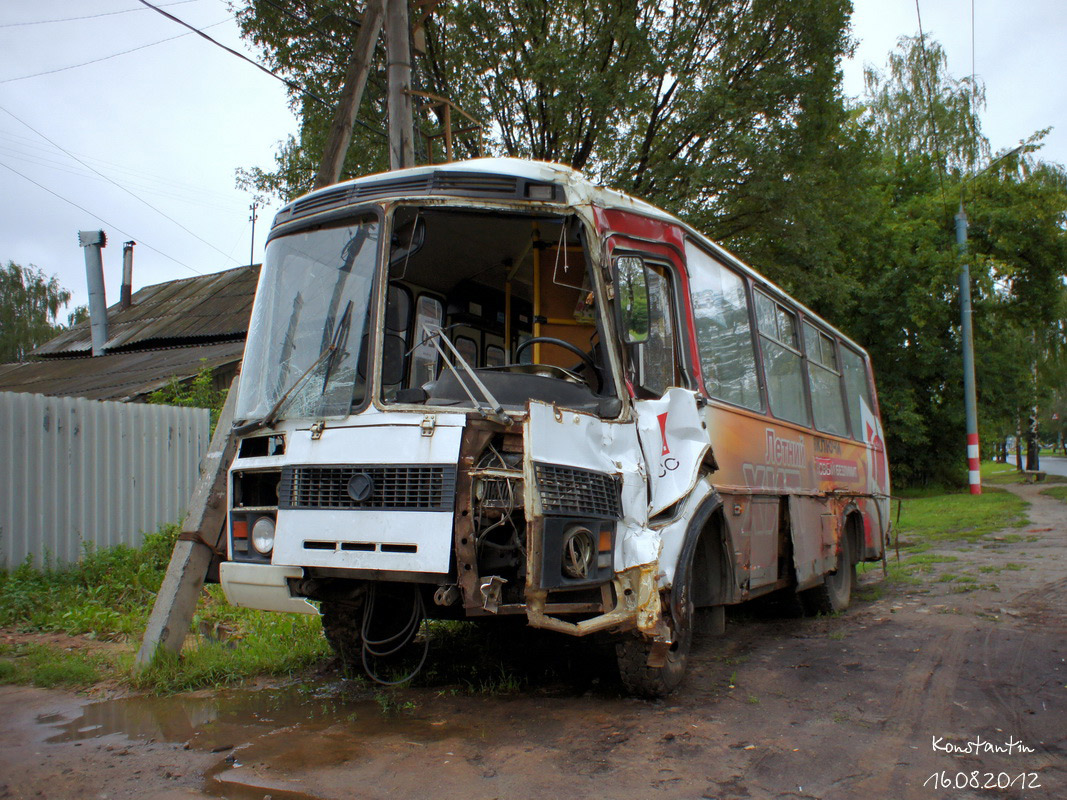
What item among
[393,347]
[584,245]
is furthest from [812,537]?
[393,347]

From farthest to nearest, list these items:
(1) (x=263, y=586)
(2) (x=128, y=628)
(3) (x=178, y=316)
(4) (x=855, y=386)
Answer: (3) (x=178, y=316) → (4) (x=855, y=386) → (2) (x=128, y=628) → (1) (x=263, y=586)

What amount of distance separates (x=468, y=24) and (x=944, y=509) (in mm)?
15256

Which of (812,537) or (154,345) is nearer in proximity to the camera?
(812,537)

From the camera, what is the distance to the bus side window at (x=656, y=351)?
16.0ft

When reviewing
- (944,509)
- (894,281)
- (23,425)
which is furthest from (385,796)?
(894,281)

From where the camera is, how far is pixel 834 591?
8.47 meters

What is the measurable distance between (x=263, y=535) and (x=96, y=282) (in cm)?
2157

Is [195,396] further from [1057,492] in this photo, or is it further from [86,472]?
[1057,492]

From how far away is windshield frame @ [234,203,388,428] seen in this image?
4581 millimetres

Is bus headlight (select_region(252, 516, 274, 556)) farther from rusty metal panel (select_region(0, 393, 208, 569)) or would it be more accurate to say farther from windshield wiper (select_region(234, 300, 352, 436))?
rusty metal panel (select_region(0, 393, 208, 569))

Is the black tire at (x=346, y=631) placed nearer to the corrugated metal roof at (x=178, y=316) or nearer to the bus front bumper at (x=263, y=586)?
the bus front bumper at (x=263, y=586)

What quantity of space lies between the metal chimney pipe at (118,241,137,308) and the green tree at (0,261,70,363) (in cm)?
2428

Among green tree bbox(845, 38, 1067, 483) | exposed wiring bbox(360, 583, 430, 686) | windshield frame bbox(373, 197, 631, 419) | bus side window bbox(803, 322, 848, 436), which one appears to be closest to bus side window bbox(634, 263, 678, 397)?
windshield frame bbox(373, 197, 631, 419)

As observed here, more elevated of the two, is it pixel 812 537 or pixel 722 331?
pixel 722 331
